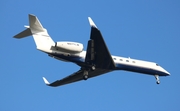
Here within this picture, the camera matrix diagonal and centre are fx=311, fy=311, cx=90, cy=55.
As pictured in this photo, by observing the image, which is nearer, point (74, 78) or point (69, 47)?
point (69, 47)

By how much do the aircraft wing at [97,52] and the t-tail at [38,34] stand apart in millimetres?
3335

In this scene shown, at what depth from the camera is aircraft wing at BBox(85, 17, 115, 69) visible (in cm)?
2355

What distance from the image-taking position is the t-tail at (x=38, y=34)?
83.3ft

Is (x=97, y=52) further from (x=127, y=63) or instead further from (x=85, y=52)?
(x=127, y=63)

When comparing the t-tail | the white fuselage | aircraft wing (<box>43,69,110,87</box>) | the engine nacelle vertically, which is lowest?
aircraft wing (<box>43,69,110,87</box>)

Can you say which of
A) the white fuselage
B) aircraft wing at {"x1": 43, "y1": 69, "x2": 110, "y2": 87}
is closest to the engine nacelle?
the white fuselage

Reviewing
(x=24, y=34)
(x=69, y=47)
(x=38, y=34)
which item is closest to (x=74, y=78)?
(x=69, y=47)

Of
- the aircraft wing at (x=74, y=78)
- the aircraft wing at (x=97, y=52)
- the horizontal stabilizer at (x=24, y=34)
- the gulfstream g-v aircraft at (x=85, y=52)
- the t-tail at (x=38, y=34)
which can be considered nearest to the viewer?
the aircraft wing at (x=97, y=52)

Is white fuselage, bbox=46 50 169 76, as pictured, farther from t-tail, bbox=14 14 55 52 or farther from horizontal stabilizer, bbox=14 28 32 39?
horizontal stabilizer, bbox=14 28 32 39

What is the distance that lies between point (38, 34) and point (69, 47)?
296 cm

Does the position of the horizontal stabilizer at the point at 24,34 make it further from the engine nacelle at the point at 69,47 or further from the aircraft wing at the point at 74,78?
the aircraft wing at the point at 74,78

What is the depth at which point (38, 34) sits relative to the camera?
2605 cm

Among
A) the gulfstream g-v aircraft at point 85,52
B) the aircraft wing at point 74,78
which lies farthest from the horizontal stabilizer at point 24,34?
the aircraft wing at point 74,78

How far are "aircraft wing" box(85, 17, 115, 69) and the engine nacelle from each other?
83 centimetres
